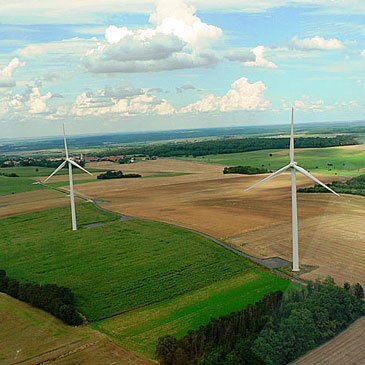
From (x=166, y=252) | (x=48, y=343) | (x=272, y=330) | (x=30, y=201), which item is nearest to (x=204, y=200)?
(x=166, y=252)

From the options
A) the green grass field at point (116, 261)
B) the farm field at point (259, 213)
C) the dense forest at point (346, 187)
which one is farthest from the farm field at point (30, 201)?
the dense forest at point (346, 187)

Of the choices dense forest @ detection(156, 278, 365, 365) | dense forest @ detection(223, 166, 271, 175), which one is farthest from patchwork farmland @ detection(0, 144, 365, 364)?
dense forest @ detection(223, 166, 271, 175)

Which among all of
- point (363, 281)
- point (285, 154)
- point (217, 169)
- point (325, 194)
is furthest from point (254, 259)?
point (285, 154)

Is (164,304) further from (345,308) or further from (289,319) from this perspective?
(345,308)

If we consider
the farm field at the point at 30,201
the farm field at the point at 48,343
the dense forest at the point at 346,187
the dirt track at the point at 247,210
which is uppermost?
the dense forest at the point at 346,187

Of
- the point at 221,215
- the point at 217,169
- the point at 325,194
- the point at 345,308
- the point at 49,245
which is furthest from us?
the point at 217,169

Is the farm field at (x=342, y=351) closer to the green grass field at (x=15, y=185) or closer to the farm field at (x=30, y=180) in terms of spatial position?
the farm field at (x=30, y=180)

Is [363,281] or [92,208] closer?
[363,281]
